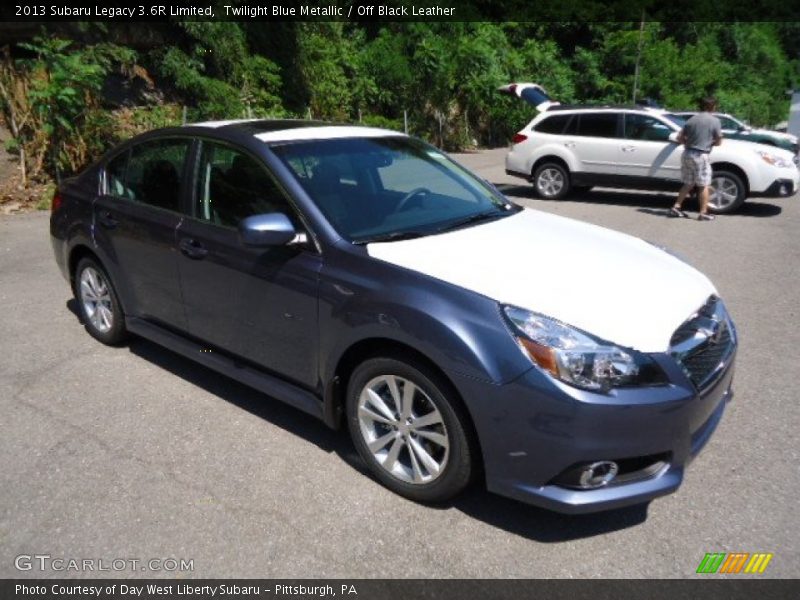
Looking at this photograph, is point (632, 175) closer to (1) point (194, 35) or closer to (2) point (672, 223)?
(2) point (672, 223)

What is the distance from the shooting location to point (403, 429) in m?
3.14

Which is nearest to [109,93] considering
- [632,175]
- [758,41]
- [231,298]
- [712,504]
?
[632,175]

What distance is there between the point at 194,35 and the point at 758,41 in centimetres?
4637

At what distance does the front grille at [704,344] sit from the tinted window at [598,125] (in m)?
9.47

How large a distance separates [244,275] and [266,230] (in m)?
0.47

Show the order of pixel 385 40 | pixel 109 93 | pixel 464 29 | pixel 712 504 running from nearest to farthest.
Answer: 1. pixel 712 504
2. pixel 109 93
3. pixel 385 40
4. pixel 464 29

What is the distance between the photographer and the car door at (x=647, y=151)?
1156 centimetres

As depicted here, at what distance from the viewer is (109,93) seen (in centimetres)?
1405

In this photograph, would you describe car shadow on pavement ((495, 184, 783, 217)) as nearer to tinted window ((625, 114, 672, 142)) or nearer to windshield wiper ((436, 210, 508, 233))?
tinted window ((625, 114, 672, 142))

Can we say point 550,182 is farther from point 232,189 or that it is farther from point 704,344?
point 704,344

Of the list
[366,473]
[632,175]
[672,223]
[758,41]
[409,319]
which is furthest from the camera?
[758,41]

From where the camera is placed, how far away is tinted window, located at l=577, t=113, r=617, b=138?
12102 mm

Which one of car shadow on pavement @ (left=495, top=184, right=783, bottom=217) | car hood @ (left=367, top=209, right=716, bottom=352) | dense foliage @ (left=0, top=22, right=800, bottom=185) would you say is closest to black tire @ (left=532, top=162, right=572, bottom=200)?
car shadow on pavement @ (left=495, top=184, right=783, bottom=217)

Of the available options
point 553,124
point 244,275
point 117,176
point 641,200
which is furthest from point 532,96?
point 244,275
